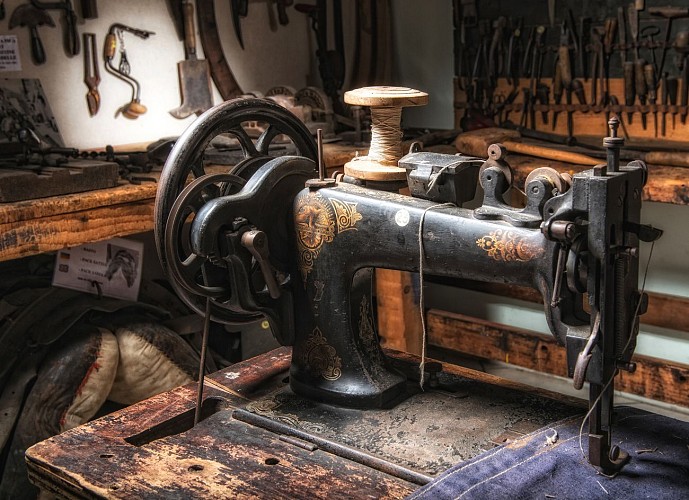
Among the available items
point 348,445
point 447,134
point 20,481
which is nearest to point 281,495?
point 348,445

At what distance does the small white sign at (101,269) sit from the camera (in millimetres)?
3492

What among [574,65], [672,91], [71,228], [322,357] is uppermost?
[574,65]

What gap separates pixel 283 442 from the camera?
190 cm

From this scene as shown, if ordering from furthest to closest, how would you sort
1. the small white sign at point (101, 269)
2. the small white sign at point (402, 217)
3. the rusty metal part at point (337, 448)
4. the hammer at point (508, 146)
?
the hammer at point (508, 146) → the small white sign at point (101, 269) → the small white sign at point (402, 217) → the rusty metal part at point (337, 448)

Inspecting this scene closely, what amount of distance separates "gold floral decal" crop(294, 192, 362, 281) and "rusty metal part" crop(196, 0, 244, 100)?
7.77 ft

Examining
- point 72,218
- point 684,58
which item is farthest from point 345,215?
point 684,58

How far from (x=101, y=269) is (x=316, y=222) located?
175 centimetres

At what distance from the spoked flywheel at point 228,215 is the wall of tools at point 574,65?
7.38ft

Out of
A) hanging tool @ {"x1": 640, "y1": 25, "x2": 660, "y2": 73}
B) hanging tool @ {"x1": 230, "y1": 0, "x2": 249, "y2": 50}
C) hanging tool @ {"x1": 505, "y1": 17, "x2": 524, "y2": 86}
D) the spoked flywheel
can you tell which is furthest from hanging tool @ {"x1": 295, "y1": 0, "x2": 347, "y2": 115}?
the spoked flywheel

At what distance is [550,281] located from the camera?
1.72 meters

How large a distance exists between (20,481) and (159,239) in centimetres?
145

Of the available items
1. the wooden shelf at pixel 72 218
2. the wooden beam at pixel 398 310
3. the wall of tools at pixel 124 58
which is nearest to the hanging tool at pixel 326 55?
the wall of tools at pixel 124 58

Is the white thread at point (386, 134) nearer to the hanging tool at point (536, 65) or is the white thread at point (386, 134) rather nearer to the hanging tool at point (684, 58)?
Result: the hanging tool at point (684, 58)

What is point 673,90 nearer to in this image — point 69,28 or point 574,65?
point 574,65
